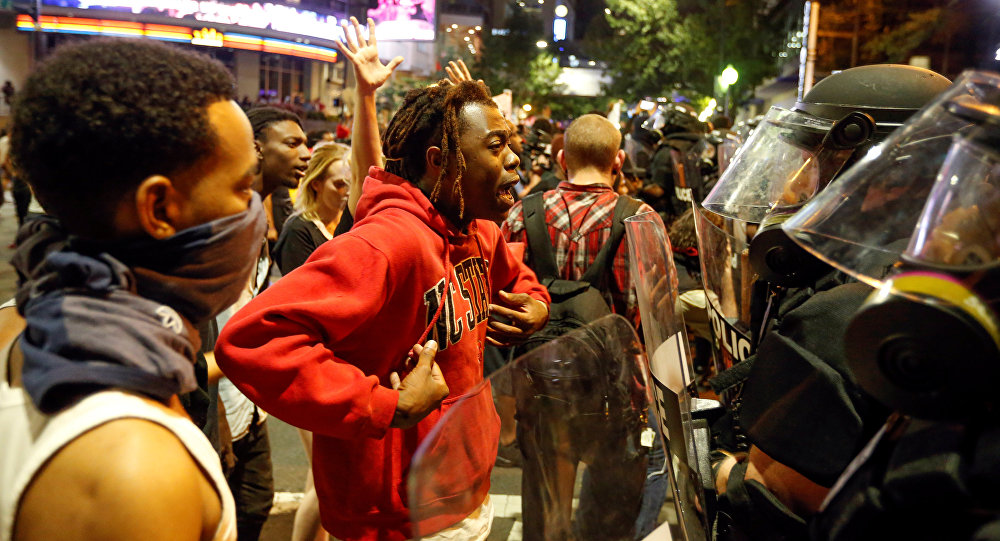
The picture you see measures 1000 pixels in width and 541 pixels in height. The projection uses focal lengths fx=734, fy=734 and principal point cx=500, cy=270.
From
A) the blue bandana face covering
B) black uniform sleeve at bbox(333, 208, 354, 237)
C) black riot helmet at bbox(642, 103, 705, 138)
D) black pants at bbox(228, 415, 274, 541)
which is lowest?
black pants at bbox(228, 415, 274, 541)

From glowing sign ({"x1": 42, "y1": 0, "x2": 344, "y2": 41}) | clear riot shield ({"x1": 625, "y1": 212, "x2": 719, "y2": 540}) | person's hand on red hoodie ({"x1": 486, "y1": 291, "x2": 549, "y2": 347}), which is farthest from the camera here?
glowing sign ({"x1": 42, "y1": 0, "x2": 344, "y2": 41})

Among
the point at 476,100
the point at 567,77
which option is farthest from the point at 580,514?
the point at 567,77

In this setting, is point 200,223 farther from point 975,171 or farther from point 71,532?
point 975,171

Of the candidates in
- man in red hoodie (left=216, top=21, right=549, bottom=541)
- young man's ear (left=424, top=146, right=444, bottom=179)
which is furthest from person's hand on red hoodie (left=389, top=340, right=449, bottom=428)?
young man's ear (left=424, top=146, right=444, bottom=179)

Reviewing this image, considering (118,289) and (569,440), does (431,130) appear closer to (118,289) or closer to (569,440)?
(569,440)

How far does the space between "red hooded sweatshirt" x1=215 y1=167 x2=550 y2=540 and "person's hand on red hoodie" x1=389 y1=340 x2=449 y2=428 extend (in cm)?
4

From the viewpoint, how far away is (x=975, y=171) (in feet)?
3.68

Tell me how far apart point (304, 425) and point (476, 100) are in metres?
1.29

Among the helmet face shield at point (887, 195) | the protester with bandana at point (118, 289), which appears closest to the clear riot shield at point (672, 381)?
the helmet face shield at point (887, 195)

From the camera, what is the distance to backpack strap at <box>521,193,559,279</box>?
4.39 metres

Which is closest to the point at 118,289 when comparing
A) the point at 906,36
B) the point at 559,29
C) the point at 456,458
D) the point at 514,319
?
the point at 456,458

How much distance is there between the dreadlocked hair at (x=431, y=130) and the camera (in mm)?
2510

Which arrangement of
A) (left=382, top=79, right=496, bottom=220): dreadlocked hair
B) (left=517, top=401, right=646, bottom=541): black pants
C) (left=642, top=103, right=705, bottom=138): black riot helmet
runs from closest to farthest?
1. (left=517, top=401, right=646, bottom=541): black pants
2. (left=382, top=79, right=496, bottom=220): dreadlocked hair
3. (left=642, top=103, right=705, bottom=138): black riot helmet

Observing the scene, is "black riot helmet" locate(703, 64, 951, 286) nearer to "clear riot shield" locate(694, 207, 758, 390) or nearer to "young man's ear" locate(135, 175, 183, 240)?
"clear riot shield" locate(694, 207, 758, 390)
